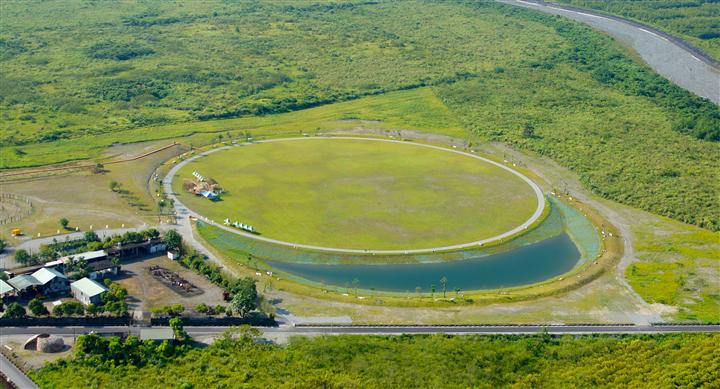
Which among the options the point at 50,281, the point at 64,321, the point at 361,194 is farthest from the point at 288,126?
the point at 64,321

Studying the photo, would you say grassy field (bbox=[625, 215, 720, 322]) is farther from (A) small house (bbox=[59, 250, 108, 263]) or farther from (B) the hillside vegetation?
(A) small house (bbox=[59, 250, 108, 263])

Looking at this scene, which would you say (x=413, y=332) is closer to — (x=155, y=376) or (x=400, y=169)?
(x=155, y=376)

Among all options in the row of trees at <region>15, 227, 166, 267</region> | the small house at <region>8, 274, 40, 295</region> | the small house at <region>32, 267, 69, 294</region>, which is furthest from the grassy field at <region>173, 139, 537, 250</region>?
the small house at <region>8, 274, 40, 295</region>

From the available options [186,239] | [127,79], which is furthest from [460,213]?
[127,79]

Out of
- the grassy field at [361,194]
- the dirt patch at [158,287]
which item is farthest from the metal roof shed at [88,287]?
the grassy field at [361,194]

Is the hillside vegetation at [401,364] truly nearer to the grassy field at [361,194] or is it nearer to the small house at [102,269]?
the small house at [102,269]
